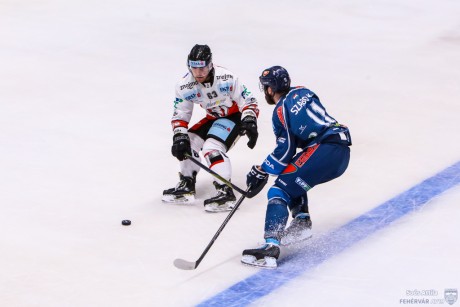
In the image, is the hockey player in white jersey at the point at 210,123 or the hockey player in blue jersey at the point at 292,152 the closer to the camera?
the hockey player in blue jersey at the point at 292,152

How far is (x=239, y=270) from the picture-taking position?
5254 mm

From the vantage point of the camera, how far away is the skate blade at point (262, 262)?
5.26 meters

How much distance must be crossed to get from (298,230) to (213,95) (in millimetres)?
1229

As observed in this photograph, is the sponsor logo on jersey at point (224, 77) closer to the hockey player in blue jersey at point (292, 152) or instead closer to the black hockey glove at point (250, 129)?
the black hockey glove at point (250, 129)

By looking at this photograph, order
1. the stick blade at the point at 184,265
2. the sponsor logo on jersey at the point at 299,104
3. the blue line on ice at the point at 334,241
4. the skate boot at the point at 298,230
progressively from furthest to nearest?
the skate boot at the point at 298,230, the sponsor logo on jersey at the point at 299,104, the stick blade at the point at 184,265, the blue line on ice at the point at 334,241

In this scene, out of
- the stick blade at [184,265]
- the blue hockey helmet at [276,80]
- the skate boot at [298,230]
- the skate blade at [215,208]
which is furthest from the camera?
the skate blade at [215,208]

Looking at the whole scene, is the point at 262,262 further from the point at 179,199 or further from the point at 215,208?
the point at 179,199

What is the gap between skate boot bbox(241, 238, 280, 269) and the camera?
17.3ft

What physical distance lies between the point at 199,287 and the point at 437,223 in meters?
1.67

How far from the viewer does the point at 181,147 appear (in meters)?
6.10

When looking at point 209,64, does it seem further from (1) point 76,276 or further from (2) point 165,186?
(1) point 76,276

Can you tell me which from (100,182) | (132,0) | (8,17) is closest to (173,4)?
(132,0)

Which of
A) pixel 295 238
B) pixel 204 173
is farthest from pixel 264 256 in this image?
pixel 204 173

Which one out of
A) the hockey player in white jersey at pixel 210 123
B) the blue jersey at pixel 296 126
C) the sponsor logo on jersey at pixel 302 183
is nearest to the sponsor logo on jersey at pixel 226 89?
the hockey player in white jersey at pixel 210 123
